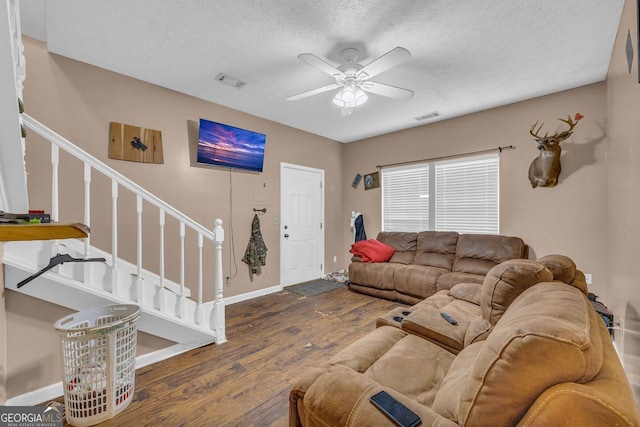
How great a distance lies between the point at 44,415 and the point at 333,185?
478 centimetres

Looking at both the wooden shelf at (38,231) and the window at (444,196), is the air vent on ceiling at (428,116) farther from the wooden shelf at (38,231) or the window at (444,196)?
the wooden shelf at (38,231)

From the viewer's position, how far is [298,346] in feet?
8.57

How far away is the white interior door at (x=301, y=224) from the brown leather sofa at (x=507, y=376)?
124 inches

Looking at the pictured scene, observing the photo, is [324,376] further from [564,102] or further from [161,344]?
[564,102]

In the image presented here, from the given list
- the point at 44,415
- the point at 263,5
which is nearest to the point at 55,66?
the point at 263,5

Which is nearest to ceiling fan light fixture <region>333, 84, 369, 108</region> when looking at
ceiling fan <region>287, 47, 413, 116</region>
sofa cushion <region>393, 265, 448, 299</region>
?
ceiling fan <region>287, 47, 413, 116</region>

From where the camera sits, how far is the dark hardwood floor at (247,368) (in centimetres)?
175

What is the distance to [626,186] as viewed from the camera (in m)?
2.07

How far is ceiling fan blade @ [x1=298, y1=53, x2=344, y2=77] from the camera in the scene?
208cm

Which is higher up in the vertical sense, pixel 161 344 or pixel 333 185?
pixel 333 185

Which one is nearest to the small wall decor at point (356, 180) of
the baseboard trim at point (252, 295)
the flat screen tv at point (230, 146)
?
the flat screen tv at point (230, 146)

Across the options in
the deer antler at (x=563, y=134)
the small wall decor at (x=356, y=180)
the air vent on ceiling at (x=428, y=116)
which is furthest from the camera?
the small wall decor at (x=356, y=180)

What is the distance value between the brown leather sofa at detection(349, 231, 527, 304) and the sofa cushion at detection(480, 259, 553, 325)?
1.86 m

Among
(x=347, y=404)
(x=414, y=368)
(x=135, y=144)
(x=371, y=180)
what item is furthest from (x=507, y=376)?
(x=371, y=180)
